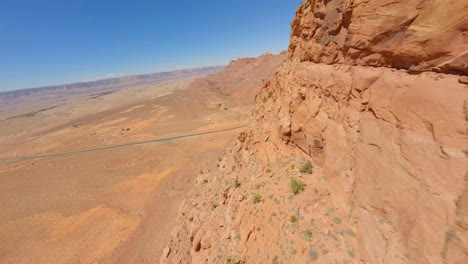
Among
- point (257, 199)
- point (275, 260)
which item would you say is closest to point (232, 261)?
point (275, 260)

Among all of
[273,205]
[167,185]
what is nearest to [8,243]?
[167,185]

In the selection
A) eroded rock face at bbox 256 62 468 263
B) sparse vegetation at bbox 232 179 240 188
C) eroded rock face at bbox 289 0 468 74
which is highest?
eroded rock face at bbox 289 0 468 74

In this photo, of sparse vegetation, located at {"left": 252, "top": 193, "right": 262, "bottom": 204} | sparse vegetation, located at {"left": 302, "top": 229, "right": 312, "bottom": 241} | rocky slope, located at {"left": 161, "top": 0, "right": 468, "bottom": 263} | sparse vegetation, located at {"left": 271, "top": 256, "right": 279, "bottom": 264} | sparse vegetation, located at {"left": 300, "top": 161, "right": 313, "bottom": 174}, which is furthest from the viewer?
sparse vegetation, located at {"left": 252, "top": 193, "right": 262, "bottom": 204}

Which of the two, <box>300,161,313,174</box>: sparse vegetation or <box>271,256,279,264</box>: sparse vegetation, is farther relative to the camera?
<box>300,161,313,174</box>: sparse vegetation

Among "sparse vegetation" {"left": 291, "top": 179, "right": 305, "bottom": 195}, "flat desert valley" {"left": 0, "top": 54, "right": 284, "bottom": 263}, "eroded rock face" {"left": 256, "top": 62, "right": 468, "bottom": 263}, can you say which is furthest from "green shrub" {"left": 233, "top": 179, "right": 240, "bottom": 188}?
"flat desert valley" {"left": 0, "top": 54, "right": 284, "bottom": 263}

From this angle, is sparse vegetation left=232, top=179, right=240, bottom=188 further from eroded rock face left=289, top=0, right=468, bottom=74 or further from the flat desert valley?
eroded rock face left=289, top=0, right=468, bottom=74

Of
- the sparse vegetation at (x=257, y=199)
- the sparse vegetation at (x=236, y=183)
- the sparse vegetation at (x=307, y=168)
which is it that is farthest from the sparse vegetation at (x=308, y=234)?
the sparse vegetation at (x=236, y=183)

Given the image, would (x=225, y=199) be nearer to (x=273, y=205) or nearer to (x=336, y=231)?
(x=273, y=205)
